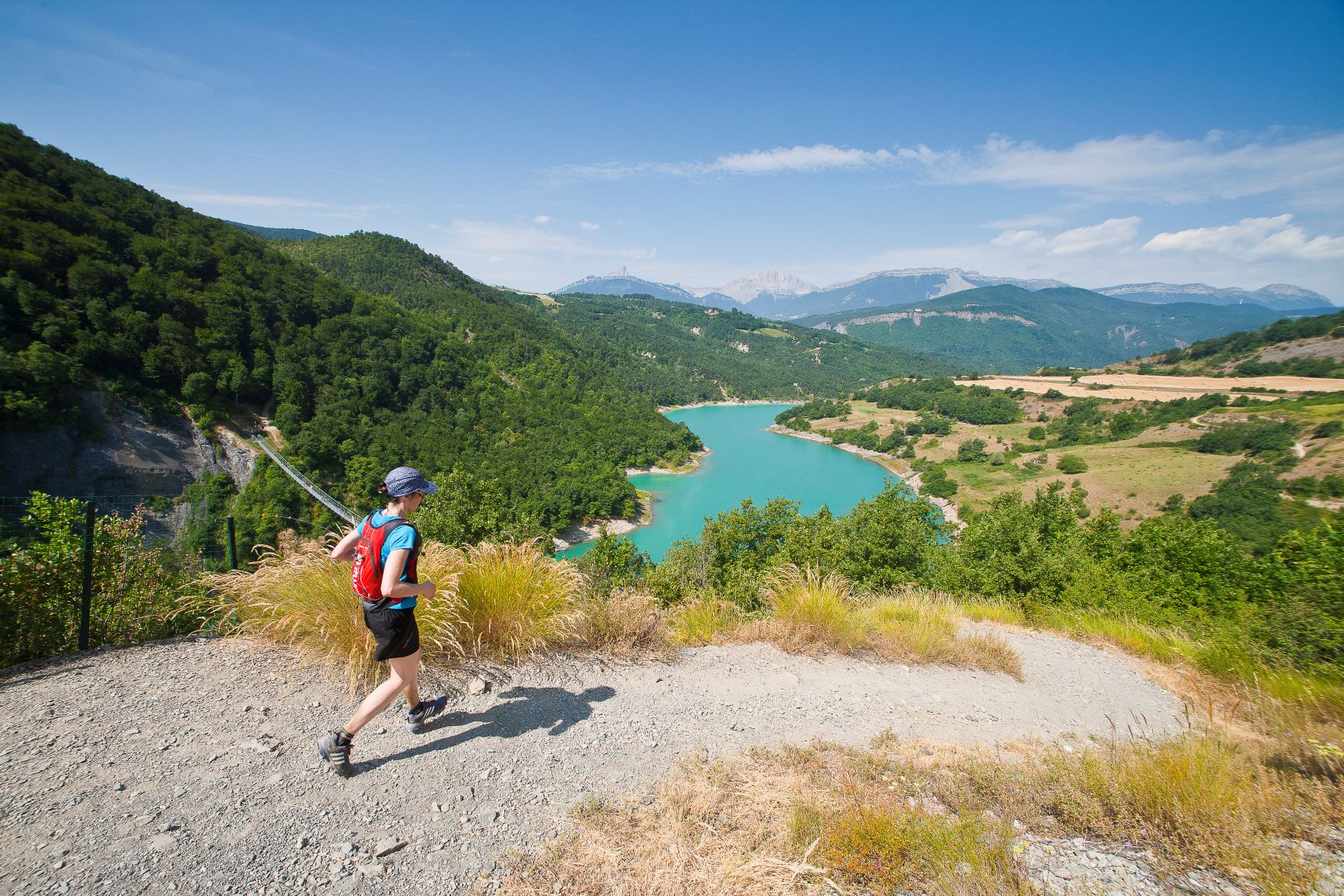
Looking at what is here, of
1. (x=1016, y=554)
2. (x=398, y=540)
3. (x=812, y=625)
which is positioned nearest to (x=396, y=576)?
(x=398, y=540)

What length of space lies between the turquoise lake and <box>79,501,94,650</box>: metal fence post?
37612 mm

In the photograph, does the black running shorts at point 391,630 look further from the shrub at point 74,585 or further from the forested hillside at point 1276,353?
the forested hillside at point 1276,353

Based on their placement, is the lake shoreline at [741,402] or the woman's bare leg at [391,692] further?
the lake shoreline at [741,402]

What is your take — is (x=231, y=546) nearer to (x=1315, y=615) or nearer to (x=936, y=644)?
(x=936, y=644)

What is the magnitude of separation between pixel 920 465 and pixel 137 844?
74298 millimetres

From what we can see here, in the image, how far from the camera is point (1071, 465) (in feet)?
162

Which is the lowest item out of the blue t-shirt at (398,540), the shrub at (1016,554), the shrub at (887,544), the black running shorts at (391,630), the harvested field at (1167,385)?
the shrub at (887,544)

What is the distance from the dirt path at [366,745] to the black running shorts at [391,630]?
1.86 ft

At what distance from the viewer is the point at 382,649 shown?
2.99 m

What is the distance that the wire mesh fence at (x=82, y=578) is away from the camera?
370cm

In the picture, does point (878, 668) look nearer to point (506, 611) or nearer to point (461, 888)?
point (506, 611)

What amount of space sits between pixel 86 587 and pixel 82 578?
278mm


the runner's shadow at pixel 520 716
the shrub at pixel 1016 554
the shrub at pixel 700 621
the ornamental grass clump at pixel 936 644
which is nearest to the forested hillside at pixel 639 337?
the shrub at pixel 1016 554

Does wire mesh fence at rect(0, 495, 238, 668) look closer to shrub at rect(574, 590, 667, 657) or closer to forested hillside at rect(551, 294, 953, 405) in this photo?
shrub at rect(574, 590, 667, 657)
